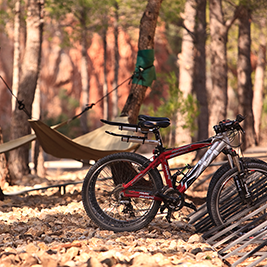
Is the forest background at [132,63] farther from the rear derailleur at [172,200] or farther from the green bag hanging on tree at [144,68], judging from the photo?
the rear derailleur at [172,200]

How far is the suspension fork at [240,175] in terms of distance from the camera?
2.78 metres

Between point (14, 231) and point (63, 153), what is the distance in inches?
75.4

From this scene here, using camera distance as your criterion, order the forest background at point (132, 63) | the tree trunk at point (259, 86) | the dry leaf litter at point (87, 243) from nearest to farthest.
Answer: the dry leaf litter at point (87, 243) → the forest background at point (132, 63) → the tree trunk at point (259, 86)

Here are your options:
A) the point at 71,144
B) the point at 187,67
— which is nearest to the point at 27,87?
the point at 71,144

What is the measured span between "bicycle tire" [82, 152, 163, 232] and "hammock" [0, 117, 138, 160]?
1481 mm

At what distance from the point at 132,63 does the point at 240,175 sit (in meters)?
24.1

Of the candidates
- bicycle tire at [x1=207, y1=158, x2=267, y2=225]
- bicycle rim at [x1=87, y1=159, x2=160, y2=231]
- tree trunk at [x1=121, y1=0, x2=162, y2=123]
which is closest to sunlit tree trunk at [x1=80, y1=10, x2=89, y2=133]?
tree trunk at [x1=121, y1=0, x2=162, y2=123]

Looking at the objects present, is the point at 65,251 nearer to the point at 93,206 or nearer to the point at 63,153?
the point at 93,206

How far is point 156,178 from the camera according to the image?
281cm

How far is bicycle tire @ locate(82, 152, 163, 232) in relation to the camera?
111 inches

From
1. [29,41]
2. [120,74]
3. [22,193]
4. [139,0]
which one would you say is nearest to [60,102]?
[120,74]

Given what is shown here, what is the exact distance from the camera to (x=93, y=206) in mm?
2867

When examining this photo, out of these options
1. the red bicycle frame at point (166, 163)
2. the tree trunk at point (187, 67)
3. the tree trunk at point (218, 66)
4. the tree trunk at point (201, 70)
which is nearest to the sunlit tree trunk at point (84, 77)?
the tree trunk at point (187, 67)

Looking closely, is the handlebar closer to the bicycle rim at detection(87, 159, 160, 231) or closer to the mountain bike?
the mountain bike
